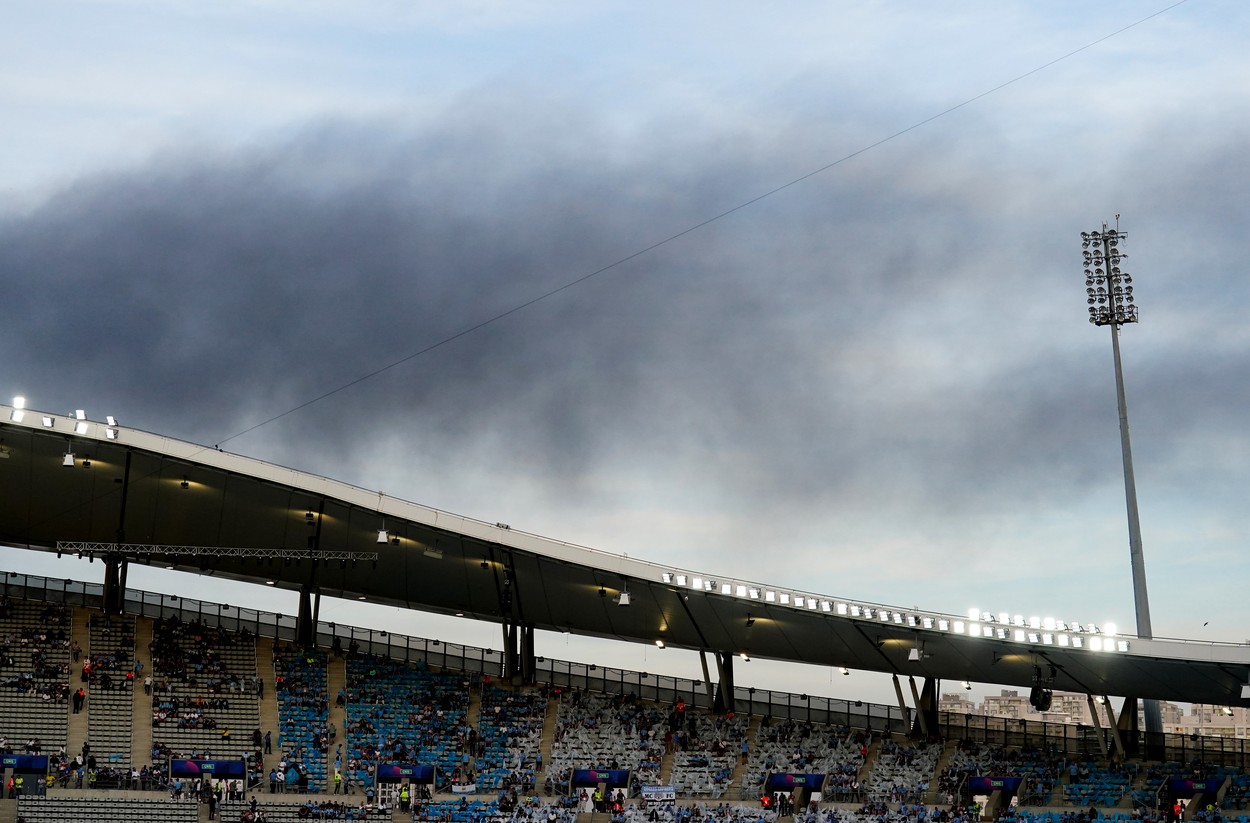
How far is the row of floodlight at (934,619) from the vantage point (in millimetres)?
52812

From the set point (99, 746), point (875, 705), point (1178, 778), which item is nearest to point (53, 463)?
point (99, 746)

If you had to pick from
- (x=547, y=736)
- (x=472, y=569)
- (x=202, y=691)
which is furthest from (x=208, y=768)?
(x=547, y=736)

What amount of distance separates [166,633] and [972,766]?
32951 mm

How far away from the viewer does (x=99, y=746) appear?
50.9 meters

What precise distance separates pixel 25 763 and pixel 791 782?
27.4m

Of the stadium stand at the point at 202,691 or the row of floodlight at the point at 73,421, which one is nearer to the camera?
the row of floodlight at the point at 73,421

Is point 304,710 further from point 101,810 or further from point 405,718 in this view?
point 101,810

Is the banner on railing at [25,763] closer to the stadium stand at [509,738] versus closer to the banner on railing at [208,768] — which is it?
the banner on railing at [208,768]

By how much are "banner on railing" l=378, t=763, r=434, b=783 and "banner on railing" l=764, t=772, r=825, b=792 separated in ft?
42.7

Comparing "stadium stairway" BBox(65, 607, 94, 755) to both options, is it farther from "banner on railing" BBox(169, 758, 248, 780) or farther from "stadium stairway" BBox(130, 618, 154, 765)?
"banner on railing" BBox(169, 758, 248, 780)

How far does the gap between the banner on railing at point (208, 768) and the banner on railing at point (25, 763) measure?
407 cm

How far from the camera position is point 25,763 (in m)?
48.2

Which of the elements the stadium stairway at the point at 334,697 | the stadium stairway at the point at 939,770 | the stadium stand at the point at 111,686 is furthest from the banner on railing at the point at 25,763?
the stadium stairway at the point at 939,770

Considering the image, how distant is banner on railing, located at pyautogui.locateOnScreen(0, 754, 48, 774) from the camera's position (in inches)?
1886
